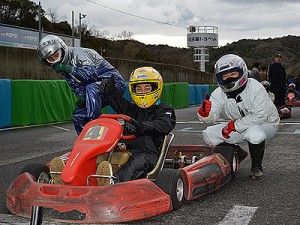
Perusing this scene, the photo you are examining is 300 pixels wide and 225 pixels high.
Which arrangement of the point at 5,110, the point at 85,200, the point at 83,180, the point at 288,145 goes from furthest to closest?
the point at 5,110, the point at 288,145, the point at 83,180, the point at 85,200

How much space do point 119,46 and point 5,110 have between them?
1322 inches

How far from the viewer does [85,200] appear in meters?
3.63

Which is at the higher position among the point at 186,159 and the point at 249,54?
the point at 249,54

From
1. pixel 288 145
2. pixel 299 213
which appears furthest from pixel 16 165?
pixel 288 145

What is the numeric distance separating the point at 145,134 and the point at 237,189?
1.14 m

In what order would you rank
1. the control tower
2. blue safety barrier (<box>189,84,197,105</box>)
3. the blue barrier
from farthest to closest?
1. the control tower
2. blue safety barrier (<box>189,84,197,105</box>)
3. the blue barrier

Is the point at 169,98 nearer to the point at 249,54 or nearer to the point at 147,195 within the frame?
the point at 147,195

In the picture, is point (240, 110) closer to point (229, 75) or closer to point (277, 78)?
point (229, 75)

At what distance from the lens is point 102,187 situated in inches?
147

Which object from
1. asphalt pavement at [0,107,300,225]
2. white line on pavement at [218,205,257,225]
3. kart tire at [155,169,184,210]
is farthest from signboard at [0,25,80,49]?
white line on pavement at [218,205,257,225]

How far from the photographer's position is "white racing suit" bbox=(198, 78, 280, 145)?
5387 millimetres

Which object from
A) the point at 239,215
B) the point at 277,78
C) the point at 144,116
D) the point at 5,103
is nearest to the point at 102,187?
the point at 239,215

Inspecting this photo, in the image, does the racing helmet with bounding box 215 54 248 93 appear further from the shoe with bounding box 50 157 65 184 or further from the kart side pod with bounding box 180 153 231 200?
the shoe with bounding box 50 157 65 184

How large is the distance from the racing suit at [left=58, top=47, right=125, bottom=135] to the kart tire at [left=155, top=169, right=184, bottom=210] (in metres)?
2.05
